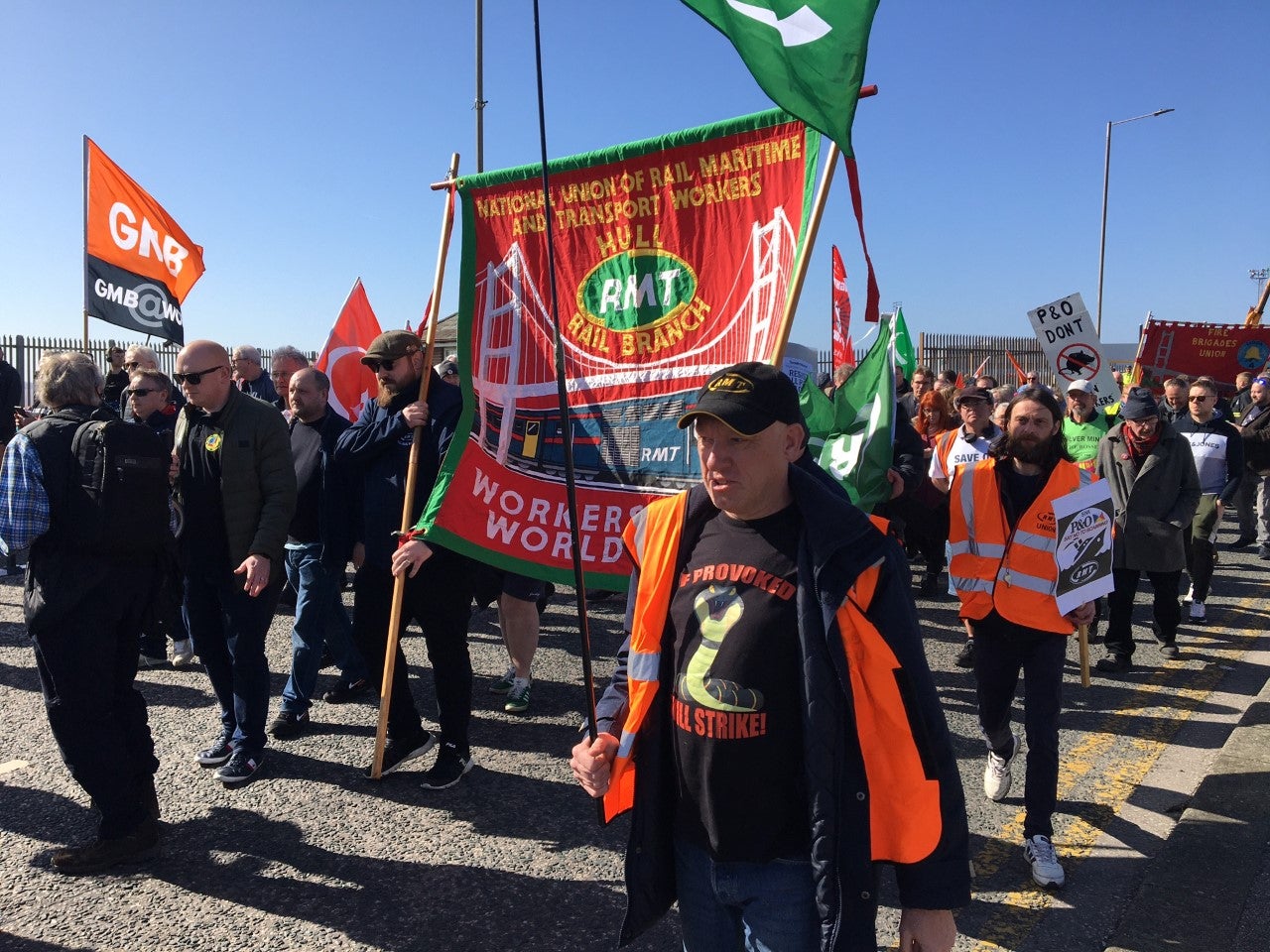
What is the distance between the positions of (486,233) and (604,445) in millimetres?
1264

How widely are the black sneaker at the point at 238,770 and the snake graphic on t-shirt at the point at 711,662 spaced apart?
3192mm

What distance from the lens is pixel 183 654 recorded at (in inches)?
244

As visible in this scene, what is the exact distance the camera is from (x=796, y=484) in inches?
75.7

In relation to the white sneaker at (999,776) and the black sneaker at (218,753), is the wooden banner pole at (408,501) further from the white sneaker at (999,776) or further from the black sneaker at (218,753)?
the white sneaker at (999,776)

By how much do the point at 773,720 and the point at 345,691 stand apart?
169 inches

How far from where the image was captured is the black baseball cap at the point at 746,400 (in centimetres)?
188

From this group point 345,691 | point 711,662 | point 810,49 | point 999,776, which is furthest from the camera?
point 345,691

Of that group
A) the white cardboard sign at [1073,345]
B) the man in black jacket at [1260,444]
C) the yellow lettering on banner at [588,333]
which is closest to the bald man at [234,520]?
the yellow lettering on banner at [588,333]

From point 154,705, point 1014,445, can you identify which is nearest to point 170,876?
point 154,705

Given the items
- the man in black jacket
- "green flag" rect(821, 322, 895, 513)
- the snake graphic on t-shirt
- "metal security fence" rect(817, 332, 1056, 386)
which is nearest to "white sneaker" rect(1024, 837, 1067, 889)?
"green flag" rect(821, 322, 895, 513)

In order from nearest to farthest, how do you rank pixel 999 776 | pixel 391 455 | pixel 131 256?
pixel 999 776 < pixel 391 455 < pixel 131 256

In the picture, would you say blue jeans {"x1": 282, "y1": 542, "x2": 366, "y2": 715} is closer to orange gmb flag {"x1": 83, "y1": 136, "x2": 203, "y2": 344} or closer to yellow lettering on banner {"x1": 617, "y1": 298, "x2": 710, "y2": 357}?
yellow lettering on banner {"x1": 617, "y1": 298, "x2": 710, "y2": 357}

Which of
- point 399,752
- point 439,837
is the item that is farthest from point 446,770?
point 439,837

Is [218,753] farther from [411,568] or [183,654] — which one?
[183,654]
